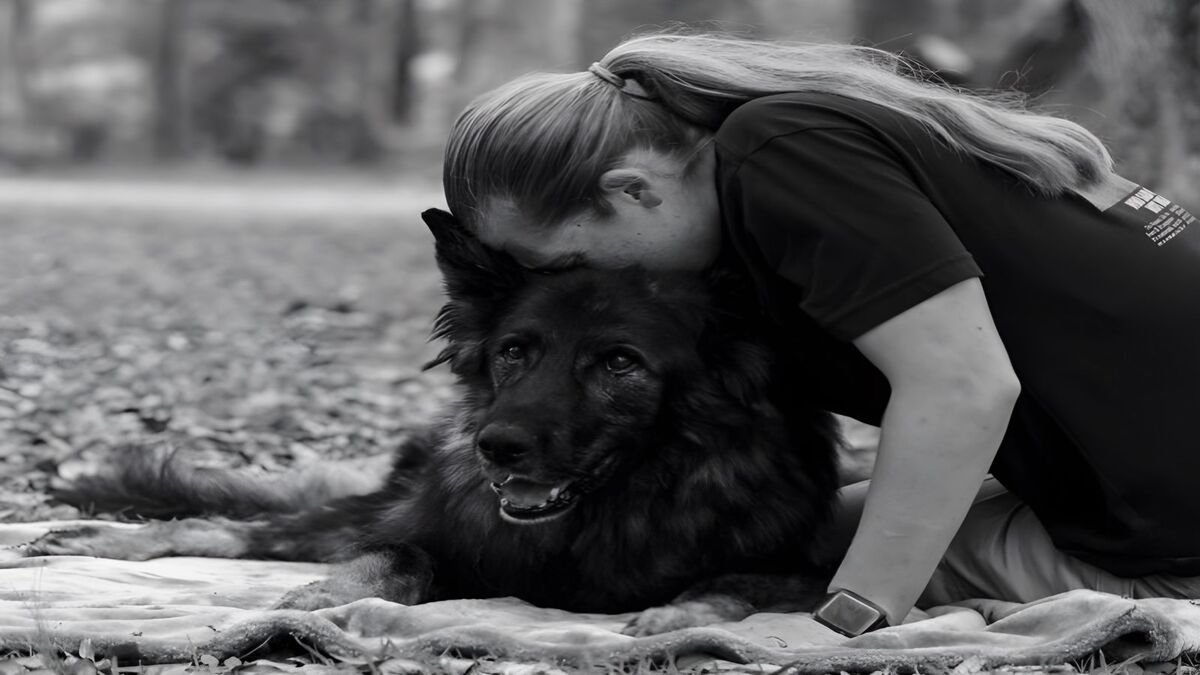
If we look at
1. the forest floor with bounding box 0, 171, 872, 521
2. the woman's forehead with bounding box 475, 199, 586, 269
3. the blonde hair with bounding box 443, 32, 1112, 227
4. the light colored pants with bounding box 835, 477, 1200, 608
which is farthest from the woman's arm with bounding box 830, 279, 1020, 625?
the forest floor with bounding box 0, 171, 872, 521

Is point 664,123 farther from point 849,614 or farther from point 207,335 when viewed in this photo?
point 207,335

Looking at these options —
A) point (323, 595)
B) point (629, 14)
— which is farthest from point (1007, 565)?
point (629, 14)

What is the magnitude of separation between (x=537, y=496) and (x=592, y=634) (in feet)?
1.44

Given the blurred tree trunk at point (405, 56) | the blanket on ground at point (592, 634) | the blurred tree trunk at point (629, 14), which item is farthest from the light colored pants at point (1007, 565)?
the blurred tree trunk at point (405, 56)

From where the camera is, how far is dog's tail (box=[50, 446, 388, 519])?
457cm

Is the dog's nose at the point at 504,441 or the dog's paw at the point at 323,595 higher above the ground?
the dog's nose at the point at 504,441

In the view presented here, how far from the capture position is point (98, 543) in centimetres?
404

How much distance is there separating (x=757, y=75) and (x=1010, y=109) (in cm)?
75

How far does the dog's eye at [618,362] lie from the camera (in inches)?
130

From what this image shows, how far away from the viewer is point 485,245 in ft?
11.3

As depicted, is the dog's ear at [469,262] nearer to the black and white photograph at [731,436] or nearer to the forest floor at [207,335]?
the black and white photograph at [731,436]

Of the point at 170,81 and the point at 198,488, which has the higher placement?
the point at 198,488

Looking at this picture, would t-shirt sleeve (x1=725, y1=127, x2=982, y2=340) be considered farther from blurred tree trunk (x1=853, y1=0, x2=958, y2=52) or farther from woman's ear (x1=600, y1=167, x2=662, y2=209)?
blurred tree trunk (x1=853, y1=0, x2=958, y2=52)

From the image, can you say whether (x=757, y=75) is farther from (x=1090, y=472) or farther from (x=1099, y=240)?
(x=1090, y=472)
